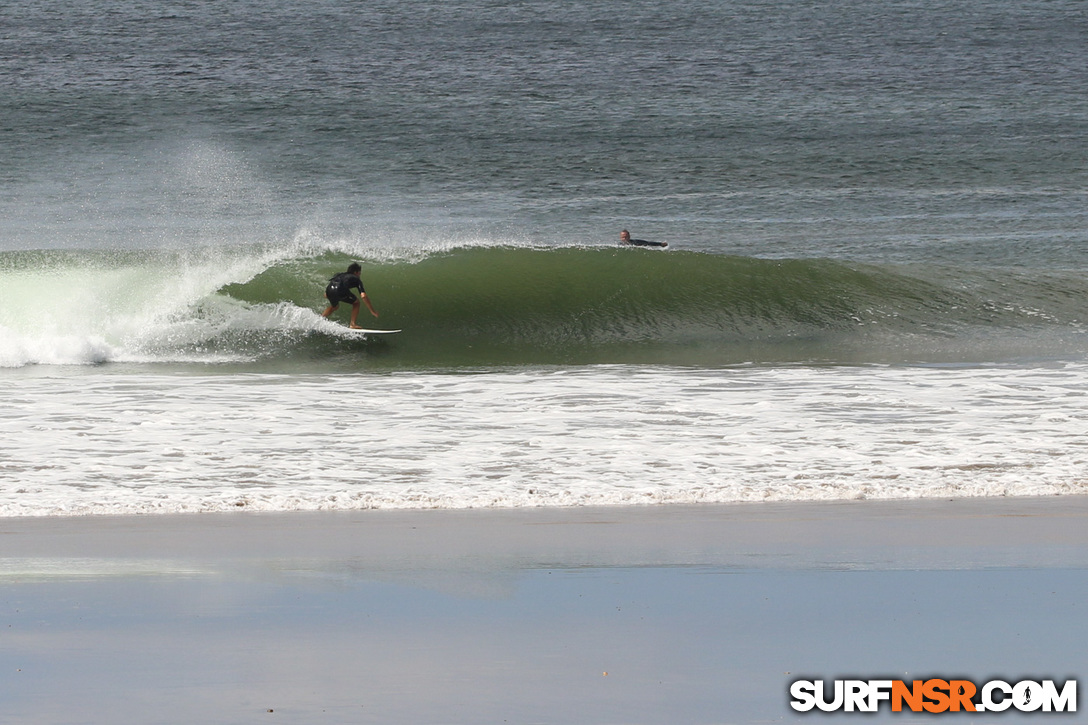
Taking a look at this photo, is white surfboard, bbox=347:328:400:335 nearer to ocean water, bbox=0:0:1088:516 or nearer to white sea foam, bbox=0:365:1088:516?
ocean water, bbox=0:0:1088:516

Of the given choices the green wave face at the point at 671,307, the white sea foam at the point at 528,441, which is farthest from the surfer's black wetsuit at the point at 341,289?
the white sea foam at the point at 528,441

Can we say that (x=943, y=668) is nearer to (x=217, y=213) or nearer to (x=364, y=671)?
(x=364, y=671)

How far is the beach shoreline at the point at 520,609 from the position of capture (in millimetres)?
3557

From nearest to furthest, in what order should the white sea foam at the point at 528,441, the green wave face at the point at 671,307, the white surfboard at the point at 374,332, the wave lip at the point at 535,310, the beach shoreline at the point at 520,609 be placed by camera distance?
the beach shoreline at the point at 520,609, the white sea foam at the point at 528,441, the wave lip at the point at 535,310, the green wave face at the point at 671,307, the white surfboard at the point at 374,332

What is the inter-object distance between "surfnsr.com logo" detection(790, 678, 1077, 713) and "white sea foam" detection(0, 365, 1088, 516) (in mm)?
2790

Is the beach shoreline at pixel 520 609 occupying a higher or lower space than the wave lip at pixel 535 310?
Result: lower

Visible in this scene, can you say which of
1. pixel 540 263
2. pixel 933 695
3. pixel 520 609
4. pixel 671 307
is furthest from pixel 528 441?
pixel 540 263

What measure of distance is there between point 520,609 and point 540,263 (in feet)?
49.4

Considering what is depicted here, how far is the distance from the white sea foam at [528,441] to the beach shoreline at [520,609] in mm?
425

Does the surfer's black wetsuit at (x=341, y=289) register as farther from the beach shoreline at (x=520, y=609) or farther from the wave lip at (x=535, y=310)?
the beach shoreline at (x=520, y=609)

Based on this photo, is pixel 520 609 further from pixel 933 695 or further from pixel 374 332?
pixel 374 332

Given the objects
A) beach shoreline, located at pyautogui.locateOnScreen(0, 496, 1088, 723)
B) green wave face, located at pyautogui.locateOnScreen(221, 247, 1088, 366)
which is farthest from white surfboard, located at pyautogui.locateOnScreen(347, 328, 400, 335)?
beach shoreline, located at pyautogui.locateOnScreen(0, 496, 1088, 723)

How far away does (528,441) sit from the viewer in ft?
26.0

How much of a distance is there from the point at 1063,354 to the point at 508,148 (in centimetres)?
3333
